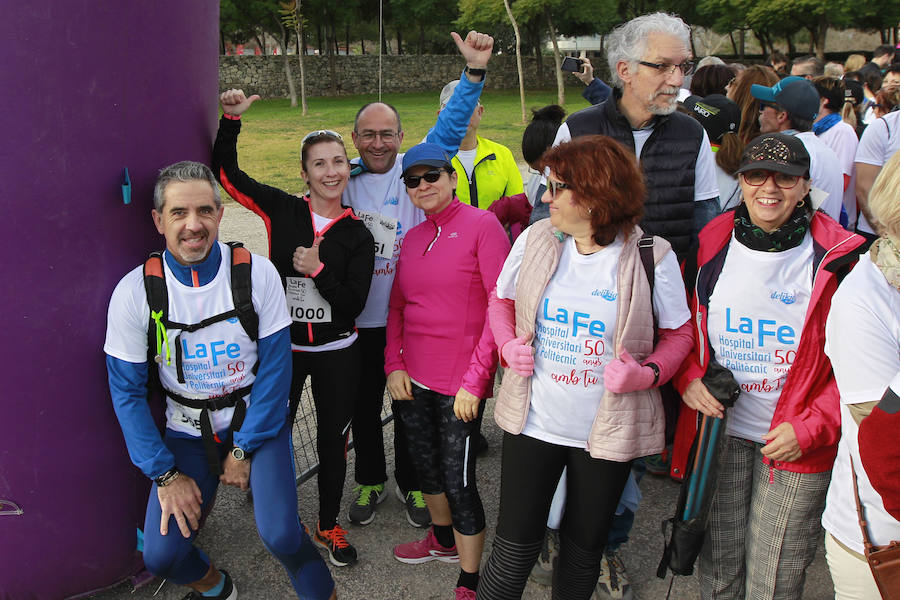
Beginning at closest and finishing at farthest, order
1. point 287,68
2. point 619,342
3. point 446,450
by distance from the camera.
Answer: point 619,342 < point 446,450 < point 287,68

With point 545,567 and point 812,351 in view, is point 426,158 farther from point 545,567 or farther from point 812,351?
point 545,567

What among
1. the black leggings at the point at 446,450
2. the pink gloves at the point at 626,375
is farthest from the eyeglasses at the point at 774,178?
the black leggings at the point at 446,450

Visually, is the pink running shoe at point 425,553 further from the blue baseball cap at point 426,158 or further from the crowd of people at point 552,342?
the blue baseball cap at point 426,158

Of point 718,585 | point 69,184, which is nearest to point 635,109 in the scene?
point 718,585

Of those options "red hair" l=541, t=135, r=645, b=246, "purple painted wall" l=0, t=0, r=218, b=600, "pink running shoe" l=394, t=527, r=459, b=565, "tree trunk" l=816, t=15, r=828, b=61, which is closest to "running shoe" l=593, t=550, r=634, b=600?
"pink running shoe" l=394, t=527, r=459, b=565

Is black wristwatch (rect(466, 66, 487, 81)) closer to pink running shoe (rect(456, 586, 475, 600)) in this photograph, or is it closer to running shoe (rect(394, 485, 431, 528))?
running shoe (rect(394, 485, 431, 528))

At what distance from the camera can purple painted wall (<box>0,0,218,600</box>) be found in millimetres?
2498

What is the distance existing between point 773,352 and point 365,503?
2.20 metres

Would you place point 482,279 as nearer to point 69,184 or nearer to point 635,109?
point 635,109

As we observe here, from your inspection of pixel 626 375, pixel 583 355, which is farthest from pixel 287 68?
pixel 626 375

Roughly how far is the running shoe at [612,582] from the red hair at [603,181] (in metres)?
1.55

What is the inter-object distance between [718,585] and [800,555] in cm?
39

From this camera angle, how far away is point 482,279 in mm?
2998

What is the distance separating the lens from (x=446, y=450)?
3.04 metres
